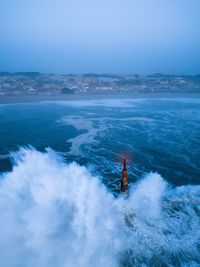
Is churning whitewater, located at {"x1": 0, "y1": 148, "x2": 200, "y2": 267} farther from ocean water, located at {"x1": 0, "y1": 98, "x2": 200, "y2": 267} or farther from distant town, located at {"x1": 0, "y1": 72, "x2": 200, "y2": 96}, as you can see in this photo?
distant town, located at {"x1": 0, "y1": 72, "x2": 200, "y2": 96}

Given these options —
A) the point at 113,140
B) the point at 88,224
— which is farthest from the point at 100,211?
the point at 113,140

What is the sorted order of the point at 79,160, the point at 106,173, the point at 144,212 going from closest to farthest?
the point at 144,212
the point at 106,173
the point at 79,160

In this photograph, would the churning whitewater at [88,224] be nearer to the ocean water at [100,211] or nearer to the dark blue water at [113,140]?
the ocean water at [100,211]

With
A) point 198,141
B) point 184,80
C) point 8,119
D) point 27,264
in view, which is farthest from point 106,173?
point 184,80

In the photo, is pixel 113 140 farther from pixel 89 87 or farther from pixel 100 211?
pixel 89 87

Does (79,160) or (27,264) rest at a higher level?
(27,264)

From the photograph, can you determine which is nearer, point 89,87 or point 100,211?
point 100,211

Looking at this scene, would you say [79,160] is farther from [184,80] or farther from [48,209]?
[184,80]

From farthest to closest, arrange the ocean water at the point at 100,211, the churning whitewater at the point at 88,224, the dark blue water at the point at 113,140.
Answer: the dark blue water at the point at 113,140 < the ocean water at the point at 100,211 < the churning whitewater at the point at 88,224

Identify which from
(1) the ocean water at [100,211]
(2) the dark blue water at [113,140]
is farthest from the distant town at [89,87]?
(1) the ocean water at [100,211]
